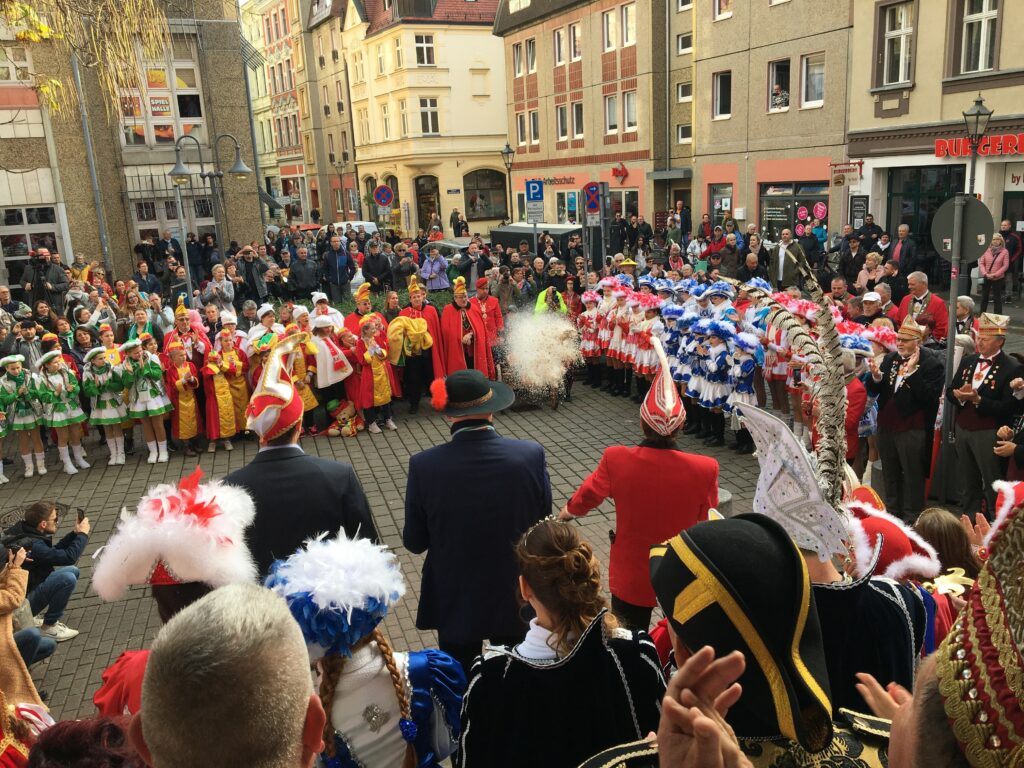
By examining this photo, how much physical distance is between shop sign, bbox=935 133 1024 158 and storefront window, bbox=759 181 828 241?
4.27 meters

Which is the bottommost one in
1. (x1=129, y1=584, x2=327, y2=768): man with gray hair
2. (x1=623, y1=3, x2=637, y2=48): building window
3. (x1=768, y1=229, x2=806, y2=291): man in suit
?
(x1=768, y1=229, x2=806, y2=291): man in suit

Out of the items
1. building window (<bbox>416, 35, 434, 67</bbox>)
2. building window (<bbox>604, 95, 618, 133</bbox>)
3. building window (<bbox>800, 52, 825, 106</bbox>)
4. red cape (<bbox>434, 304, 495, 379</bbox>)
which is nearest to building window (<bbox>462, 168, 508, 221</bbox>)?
building window (<bbox>416, 35, 434, 67</bbox>)

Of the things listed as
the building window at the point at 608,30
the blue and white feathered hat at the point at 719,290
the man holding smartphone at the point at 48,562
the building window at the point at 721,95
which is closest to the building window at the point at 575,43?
the building window at the point at 608,30

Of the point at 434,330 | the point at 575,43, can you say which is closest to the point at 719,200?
the point at 575,43

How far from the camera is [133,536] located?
2.92 meters

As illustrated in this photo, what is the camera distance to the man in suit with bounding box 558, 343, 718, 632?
416 cm

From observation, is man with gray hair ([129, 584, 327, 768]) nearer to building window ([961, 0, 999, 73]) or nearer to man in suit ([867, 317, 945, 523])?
man in suit ([867, 317, 945, 523])

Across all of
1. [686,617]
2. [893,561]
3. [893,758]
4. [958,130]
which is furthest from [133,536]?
[958,130]

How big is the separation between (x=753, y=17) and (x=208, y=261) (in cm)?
1879

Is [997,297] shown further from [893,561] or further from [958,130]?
[893,561]

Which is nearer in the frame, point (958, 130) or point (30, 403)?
point (30, 403)

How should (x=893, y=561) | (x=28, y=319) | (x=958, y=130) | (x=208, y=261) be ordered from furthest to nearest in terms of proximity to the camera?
(x=208, y=261), (x=958, y=130), (x=28, y=319), (x=893, y=561)

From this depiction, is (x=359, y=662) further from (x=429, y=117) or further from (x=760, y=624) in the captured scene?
(x=429, y=117)

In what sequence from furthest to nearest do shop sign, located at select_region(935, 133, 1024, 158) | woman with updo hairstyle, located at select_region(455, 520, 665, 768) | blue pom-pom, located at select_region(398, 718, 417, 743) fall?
shop sign, located at select_region(935, 133, 1024, 158) < blue pom-pom, located at select_region(398, 718, 417, 743) < woman with updo hairstyle, located at select_region(455, 520, 665, 768)
